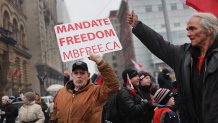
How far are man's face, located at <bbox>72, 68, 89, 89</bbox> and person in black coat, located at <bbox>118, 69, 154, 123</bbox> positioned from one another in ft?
4.22

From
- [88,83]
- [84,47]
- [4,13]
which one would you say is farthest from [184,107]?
[4,13]

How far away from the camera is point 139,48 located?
65562 mm

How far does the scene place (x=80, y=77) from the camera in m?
4.11

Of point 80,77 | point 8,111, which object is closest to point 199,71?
point 80,77

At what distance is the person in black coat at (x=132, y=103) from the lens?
5.18 metres

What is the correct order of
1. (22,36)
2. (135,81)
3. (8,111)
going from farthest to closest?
(22,36), (8,111), (135,81)

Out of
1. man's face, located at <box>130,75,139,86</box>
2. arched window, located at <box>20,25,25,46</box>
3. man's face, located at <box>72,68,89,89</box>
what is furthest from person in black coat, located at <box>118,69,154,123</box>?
arched window, located at <box>20,25,25,46</box>

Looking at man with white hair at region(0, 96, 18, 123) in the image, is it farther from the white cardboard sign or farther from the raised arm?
the raised arm

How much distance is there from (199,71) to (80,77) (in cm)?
188

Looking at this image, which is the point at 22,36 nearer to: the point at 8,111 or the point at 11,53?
the point at 11,53

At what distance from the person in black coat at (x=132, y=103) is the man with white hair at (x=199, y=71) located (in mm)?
2319

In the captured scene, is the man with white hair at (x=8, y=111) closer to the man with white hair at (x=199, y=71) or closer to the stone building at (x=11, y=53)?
the man with white hair at (x=199, y=71)

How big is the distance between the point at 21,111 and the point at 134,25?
4265mm

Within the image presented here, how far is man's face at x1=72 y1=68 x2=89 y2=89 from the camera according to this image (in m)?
4.09
